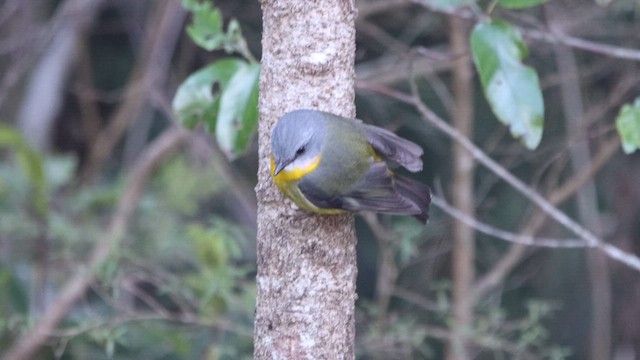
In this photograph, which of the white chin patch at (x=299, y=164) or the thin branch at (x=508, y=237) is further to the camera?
the thin branch at (x=508, y=237)

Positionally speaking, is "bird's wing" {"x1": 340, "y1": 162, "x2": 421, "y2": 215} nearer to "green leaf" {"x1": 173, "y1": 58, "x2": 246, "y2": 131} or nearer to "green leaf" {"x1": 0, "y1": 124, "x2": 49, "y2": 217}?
"green leaf" {"x1": 173, "y1": 58, "x2": 246, "y2": 131}

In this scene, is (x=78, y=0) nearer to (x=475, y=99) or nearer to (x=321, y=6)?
(x=475, y=99)

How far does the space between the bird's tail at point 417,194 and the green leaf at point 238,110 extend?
51 cm

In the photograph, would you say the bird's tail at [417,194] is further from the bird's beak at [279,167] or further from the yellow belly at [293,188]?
the bird's beak at [279,167]

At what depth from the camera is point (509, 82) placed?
307 cm

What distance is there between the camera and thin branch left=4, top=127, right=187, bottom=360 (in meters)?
4.43

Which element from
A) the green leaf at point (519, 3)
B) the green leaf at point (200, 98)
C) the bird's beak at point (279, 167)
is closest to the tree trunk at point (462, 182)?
the green leaf at point (519, 3)

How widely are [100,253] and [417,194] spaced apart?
241 centimetres

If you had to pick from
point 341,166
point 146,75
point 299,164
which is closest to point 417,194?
point 341,166

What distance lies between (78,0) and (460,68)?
7.86ft

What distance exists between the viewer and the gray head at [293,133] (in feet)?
8.24

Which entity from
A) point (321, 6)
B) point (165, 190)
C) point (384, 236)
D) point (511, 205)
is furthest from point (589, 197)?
point (321, 6)

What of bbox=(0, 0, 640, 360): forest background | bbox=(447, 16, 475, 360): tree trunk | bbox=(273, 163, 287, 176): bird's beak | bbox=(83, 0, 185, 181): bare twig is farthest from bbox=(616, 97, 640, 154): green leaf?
bbox=(83, 0, 185, 181): bare twig

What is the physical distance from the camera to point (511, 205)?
5855 millimetres
